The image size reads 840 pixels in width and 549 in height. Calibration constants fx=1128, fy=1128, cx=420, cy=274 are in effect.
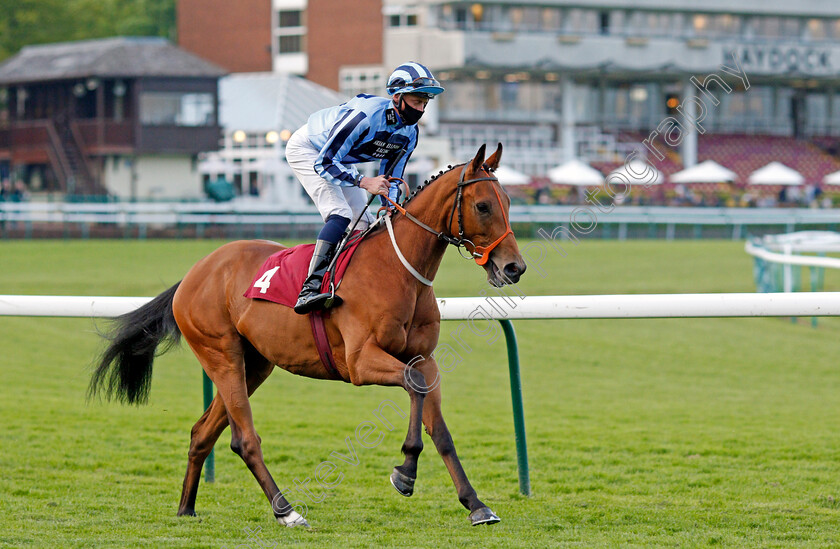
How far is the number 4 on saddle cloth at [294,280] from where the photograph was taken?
4.53 meters

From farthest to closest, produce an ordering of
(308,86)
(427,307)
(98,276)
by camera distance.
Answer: (308,86) → (98,276) → (427,307)

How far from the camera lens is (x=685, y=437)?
6.93 m

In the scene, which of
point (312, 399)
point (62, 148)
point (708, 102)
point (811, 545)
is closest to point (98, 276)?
point (312, 399)

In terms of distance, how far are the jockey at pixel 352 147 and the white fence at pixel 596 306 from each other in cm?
64

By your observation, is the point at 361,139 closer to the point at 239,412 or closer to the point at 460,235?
the point at 460,235

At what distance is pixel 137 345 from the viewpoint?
5188 millimetres

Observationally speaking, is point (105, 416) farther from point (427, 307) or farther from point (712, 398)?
point (712, 398)

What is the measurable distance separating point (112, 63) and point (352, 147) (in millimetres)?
35356

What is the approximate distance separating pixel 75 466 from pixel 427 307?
2513 mm

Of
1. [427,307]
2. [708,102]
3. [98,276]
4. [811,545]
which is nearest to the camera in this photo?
[811,545]

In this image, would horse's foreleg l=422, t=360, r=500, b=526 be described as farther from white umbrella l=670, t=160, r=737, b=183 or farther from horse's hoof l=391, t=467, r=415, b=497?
white umbrella l=670, t=160, r=737, b=183

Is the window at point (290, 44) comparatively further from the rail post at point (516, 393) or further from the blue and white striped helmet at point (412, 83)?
the blue and white striped helmet at point (412, 83)

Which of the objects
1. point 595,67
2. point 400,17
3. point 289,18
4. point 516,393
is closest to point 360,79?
point 400,17

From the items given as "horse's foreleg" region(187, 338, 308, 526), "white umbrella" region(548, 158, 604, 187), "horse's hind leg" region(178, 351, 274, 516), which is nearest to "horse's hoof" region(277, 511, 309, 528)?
"horse's foreleg" region(187, 338, 308, 526)
